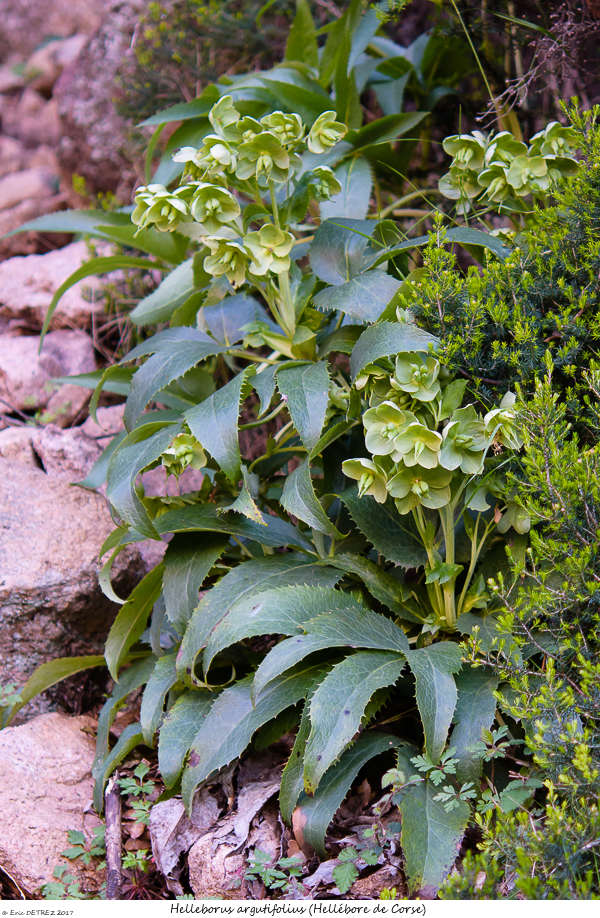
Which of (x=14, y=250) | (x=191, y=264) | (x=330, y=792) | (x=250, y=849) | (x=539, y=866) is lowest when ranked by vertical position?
(x=250, y=849)

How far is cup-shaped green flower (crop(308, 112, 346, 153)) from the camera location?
1540 mm

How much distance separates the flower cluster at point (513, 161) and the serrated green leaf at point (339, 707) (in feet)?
3.32

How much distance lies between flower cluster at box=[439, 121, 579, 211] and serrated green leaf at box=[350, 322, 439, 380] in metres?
0.44

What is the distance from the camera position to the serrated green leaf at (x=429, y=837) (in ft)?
3.88

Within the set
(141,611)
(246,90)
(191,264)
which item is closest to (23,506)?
(141,611)

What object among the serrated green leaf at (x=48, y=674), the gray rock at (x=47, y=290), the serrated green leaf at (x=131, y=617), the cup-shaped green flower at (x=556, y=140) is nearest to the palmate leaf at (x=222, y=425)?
the serrated green leaf at (x=131, y=617)

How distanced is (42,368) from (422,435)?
1.95 meters

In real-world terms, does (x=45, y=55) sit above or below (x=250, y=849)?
above

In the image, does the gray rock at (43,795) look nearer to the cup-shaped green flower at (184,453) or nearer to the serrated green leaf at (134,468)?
the serrated green leaf at (134,468)

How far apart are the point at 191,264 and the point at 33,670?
112 cm

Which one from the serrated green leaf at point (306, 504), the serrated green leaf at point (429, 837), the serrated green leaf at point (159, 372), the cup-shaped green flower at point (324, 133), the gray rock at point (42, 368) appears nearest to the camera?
the serrated green leaf at point (429, 837)

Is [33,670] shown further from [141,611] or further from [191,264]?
[191,264]

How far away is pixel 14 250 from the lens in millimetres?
3609

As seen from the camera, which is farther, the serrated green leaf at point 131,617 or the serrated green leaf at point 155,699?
the serrated green leaf at point 131,617
